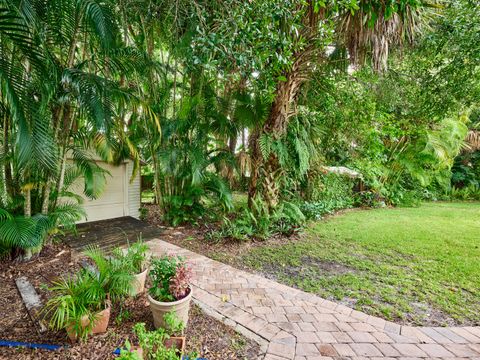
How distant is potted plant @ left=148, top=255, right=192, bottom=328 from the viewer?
6.49ft

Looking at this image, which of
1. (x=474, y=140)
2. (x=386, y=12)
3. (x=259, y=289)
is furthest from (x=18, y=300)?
(x=474, y=140)

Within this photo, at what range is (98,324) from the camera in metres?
1.95

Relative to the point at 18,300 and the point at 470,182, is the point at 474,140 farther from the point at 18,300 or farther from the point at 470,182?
the point at 18,300

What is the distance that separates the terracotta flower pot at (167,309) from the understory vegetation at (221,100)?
6.39 feet

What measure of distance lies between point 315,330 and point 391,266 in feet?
6.86

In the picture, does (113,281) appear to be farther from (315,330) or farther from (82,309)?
(315,330)

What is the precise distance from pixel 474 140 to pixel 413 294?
10709 mm

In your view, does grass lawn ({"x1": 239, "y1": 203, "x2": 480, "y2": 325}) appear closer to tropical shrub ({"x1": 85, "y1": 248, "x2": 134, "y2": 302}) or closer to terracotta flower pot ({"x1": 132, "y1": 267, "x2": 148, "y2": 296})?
terracotta flower pot ({"x1": 132, "y1": 267, "x2": 148, "y2": 296})

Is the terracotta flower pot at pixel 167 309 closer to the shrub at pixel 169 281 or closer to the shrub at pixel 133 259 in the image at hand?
the shrub at pixel 169 281

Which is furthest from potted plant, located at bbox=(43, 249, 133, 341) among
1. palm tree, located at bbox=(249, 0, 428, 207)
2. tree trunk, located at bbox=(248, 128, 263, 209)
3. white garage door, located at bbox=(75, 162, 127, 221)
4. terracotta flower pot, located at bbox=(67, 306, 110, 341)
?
white garage door, located at bbox=(75, 162, 127, 221)

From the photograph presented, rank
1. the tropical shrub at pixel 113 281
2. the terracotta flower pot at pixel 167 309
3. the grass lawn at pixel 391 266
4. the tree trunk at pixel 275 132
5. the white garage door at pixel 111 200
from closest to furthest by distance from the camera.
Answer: the terracotta flower pot at pixel 167 309
the tropical shrub at pixel 113 281
the grass lawn at pixel 391 266
the tree trunk at pixel 275 132
the white garage door at pixel 111 200

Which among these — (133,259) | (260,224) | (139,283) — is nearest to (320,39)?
(260,224)

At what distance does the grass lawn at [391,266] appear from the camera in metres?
2.55

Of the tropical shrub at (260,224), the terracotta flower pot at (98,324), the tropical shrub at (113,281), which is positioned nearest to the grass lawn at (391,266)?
the tropical shrub at (260,224)
